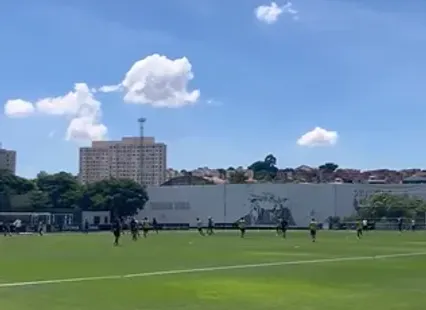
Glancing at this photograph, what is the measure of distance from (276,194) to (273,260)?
11229 cm

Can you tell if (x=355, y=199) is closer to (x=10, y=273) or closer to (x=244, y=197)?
(x=244, y=197)

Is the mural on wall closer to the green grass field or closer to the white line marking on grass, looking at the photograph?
the white line marking on grass

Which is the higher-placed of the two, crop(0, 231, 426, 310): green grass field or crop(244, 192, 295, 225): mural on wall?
crop(244, 192, 295, 225): mural on wall

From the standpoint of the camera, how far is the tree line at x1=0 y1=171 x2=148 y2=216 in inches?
5399

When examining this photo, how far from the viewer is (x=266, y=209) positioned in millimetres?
142000

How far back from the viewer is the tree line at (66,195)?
137125 millimetres

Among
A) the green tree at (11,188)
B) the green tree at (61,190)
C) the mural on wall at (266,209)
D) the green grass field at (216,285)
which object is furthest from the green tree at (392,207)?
the green grass field at (216,285)

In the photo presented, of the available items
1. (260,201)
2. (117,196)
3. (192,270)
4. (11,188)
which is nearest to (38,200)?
(11,188)

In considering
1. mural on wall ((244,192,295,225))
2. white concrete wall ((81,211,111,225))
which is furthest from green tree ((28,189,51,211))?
mural on wall ((244,192,295,225))

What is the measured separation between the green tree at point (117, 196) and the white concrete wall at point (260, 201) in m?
9.45

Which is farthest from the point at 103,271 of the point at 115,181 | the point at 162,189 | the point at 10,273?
the point at 162,189

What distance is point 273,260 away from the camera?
29859 millimetres

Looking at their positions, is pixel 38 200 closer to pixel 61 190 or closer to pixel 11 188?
pixel 61 190

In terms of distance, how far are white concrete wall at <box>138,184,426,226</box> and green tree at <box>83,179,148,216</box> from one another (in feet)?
31.0
